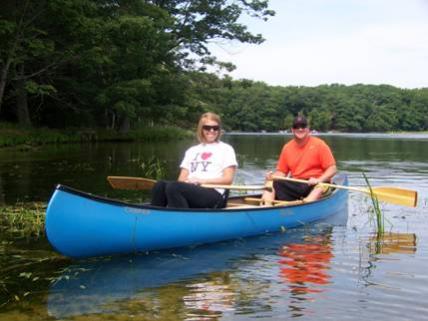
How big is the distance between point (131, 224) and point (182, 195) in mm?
866

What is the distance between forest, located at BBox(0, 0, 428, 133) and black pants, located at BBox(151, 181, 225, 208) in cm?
1614

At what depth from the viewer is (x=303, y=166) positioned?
29.0 feet

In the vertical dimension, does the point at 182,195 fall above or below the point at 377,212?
above

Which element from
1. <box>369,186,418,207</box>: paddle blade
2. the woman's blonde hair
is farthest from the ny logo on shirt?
<box>369,186,418,207</box>: paddle blade

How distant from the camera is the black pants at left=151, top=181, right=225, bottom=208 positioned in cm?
677

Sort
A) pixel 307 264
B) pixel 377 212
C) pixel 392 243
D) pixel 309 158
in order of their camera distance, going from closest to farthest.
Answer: pixel 307 264, pixel 392 243, pixel 377 212, pixel 309 158

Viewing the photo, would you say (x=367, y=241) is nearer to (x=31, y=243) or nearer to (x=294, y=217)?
(x=294, y=217)

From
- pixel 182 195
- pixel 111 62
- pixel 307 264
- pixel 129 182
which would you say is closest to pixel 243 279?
pixel 307 264

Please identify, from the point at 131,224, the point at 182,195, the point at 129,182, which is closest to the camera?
the point at 131,224

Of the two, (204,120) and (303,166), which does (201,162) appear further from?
(303,166)

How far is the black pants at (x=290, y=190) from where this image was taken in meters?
8.98

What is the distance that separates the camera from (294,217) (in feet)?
27.4

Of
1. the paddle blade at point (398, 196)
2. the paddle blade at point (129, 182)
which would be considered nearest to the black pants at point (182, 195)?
the paddle blade at point (129, 182)

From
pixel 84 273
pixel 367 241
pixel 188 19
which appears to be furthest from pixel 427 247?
pixel 188 19
